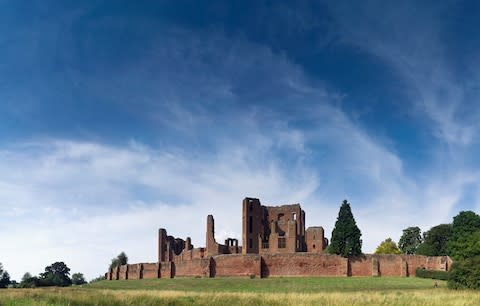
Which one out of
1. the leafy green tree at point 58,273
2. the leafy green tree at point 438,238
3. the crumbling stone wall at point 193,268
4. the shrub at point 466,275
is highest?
the leafy green tree at point 438,238

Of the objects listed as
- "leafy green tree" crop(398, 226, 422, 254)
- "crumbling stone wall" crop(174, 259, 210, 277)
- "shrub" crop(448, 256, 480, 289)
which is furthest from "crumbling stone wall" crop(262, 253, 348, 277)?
"leafy green tree" crop(398, 226, 422, 254)

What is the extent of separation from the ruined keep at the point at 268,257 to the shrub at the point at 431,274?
61.1 inches

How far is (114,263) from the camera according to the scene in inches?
3762

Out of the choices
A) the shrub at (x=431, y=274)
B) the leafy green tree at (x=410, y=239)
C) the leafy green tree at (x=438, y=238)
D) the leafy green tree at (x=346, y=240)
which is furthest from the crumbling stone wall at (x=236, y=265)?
the leafy green tree at (x=410, y=239)

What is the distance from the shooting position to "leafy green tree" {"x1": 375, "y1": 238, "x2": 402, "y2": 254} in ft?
255

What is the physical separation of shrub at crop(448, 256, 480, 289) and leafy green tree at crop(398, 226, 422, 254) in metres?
56.1

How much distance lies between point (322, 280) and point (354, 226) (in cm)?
1078

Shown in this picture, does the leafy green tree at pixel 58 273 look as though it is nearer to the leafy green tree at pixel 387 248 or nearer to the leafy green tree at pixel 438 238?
the leafy green tree at pixel 387 248

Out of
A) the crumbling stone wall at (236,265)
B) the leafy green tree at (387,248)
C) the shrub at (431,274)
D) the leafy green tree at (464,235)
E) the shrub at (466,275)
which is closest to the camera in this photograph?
the shrub at (466,275)

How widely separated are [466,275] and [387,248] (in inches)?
1788

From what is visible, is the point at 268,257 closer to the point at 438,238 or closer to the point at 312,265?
the point at 312,265

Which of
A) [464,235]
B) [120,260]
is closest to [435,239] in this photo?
[464,235]

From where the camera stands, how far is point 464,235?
6675cm

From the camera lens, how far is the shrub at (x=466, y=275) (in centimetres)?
3341
